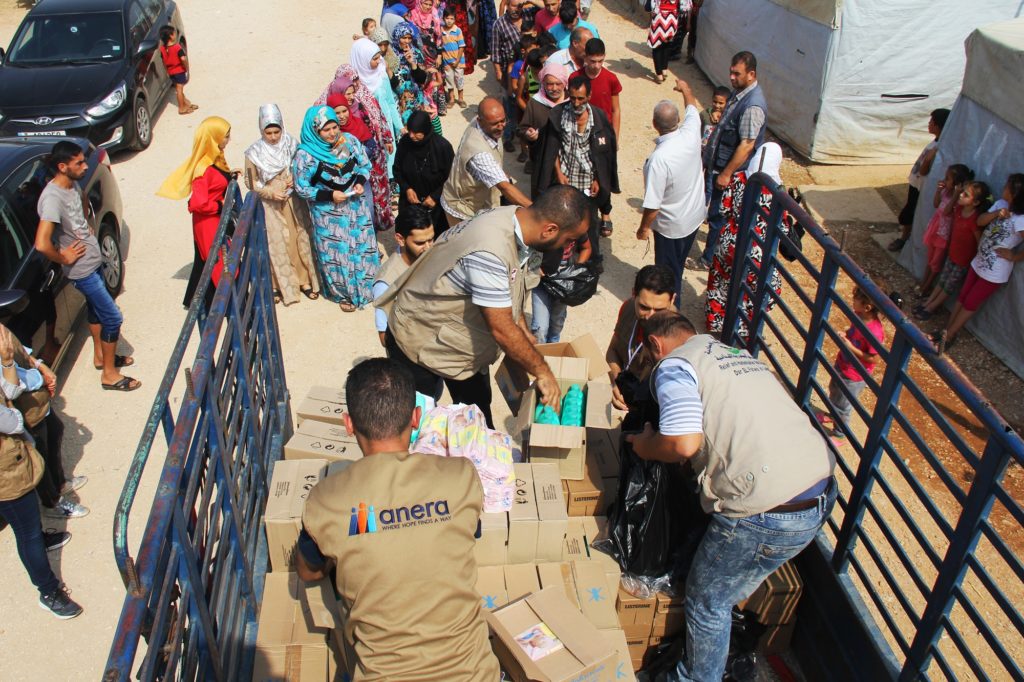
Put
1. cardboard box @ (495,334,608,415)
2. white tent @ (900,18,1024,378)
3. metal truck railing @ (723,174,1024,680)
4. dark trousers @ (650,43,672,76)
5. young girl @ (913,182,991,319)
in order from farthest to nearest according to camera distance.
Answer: dark trousers @ (650,43,672,76), young girl @ (913,182,991,319), white tent @ (900,18,1024,378), cardboard box @ (495,334,608,415), metal truck railing @ (723,174,1024,680)

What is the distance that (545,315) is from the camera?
5883 millimetres

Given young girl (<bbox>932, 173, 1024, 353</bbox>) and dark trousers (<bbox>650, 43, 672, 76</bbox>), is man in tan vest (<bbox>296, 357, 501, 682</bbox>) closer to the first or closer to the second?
young girl (<bbox>932, 173, 1024, 353</bbox>)

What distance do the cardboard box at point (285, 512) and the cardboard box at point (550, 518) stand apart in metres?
1.02

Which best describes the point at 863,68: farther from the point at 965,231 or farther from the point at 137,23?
the point at 137,23

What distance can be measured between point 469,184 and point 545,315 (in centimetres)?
115

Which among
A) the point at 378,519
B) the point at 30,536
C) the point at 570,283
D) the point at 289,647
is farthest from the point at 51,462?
the point at 378,519

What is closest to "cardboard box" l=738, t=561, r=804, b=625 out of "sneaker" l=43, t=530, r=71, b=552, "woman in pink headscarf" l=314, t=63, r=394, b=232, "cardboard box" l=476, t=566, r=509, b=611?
"cardboard box" l=476, t=566, r=509, b=611

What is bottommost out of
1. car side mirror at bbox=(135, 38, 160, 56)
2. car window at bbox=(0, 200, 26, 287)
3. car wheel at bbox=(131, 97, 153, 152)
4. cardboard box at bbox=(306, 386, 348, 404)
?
car wheel at bbox=(131, 97, 153, 152)

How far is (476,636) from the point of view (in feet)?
8.74

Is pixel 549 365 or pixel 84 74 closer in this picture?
pixel 549 365

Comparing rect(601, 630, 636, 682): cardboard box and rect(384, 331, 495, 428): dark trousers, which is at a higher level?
rect(384, 331, 495, 428): dark trousers

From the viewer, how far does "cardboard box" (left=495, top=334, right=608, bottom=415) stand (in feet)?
15.2

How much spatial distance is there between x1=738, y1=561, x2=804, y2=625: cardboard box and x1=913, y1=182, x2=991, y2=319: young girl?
175 inches

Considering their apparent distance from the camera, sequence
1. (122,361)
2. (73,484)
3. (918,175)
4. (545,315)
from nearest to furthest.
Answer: (73,484) → (545,315) → (122,361) → (918,175)
